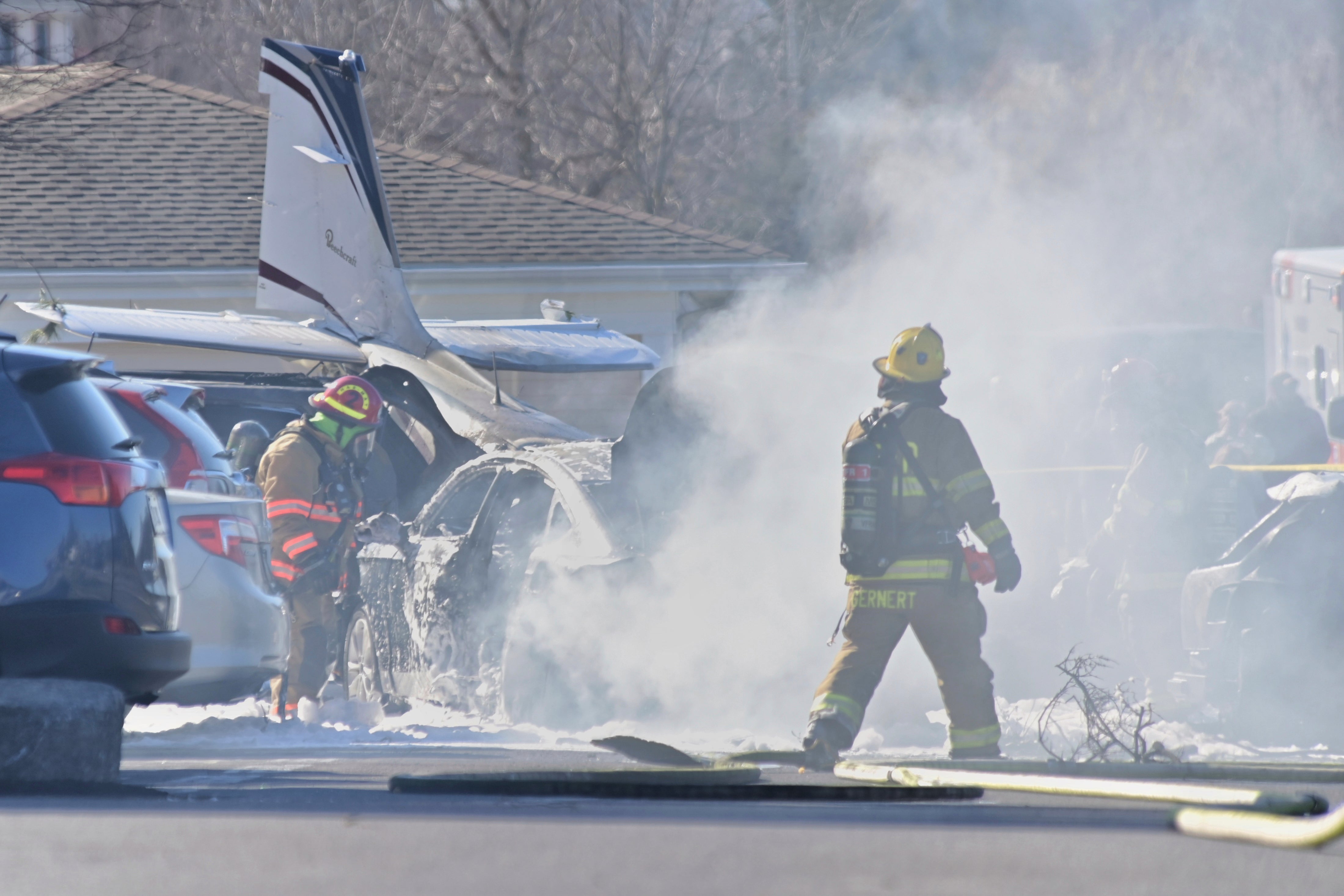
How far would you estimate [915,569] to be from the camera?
271 inches

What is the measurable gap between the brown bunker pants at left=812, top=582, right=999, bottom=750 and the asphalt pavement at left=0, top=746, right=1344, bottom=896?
3.04 feet

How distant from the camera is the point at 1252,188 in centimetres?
1548

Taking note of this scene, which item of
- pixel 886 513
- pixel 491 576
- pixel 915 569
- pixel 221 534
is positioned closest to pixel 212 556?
pixel 221 534

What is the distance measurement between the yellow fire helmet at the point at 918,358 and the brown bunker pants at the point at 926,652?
84cm

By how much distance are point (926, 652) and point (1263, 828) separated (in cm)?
229

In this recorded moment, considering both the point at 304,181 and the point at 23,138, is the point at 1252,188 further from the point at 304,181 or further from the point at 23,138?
the point at 23,138

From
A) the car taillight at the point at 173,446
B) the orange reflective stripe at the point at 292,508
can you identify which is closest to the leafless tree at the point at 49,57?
the orange reflective stripe at the point at 292,508

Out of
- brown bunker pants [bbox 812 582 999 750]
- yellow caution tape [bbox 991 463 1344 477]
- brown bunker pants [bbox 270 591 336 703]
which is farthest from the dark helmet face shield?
brown bunker pants [bbox 812 582 999 750]

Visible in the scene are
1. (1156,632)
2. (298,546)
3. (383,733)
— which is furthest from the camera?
(298,546)

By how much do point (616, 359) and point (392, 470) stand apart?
4255mm

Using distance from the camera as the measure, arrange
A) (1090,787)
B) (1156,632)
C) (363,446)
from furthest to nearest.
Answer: (363,446)
(1156,632)
(1090,787)

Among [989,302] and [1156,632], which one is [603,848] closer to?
[1156,632]

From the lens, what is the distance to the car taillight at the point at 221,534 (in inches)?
290

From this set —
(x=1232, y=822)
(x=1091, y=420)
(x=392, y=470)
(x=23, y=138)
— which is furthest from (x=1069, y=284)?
(x=1232, y=822)
